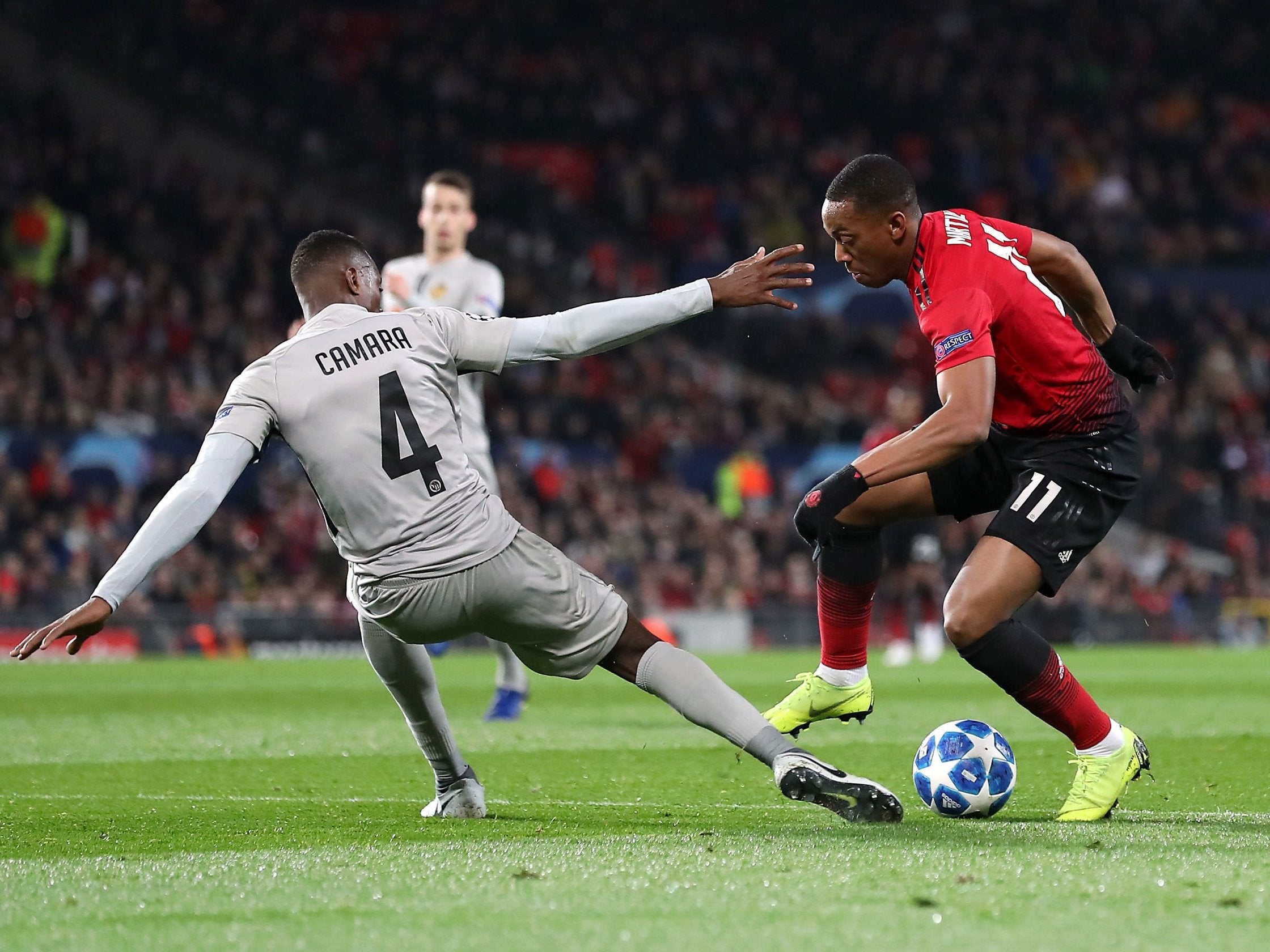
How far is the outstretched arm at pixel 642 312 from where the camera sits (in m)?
4.96

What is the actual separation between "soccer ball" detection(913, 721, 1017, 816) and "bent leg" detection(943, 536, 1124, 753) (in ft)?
0.58

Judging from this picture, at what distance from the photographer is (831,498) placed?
516 centimetres

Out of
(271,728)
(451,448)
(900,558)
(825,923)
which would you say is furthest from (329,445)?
(900,558)

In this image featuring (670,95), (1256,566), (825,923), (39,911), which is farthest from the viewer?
(670,95)

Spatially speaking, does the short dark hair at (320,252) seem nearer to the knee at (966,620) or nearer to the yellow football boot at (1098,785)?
the knee at (966,620)

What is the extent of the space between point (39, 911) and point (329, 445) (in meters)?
1.68

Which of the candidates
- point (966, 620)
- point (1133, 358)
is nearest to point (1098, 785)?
point (966, 620)

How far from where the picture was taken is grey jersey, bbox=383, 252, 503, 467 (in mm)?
8859

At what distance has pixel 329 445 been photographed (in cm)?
495

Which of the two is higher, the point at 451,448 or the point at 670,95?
the point at 670,95

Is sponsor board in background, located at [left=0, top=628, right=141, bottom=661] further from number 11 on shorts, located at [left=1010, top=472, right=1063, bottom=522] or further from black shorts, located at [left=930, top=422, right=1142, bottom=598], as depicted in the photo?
number 11 on shorts, located at [left=1010, top=472, right=1063, bottom=522]

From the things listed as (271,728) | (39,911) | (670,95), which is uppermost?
(670,95)

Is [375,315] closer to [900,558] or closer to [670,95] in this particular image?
[900,558]

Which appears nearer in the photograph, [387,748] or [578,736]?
[387,748]
